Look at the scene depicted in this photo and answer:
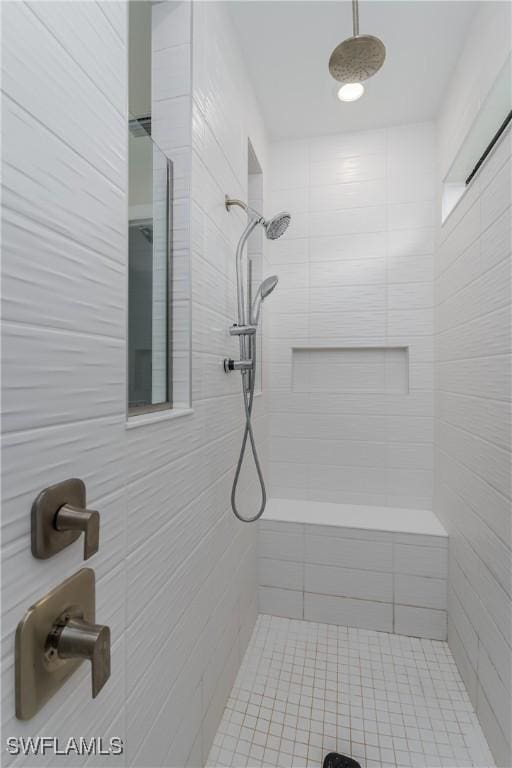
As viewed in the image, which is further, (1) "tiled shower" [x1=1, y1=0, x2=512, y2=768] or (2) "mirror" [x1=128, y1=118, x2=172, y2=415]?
(2) "mirror" [x1=128, y1=118, x2=172, y2=415]

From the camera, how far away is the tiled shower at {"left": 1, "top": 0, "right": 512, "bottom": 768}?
56 centimetres

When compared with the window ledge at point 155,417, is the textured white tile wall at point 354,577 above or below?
below

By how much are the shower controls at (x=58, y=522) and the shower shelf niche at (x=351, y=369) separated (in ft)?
6.36

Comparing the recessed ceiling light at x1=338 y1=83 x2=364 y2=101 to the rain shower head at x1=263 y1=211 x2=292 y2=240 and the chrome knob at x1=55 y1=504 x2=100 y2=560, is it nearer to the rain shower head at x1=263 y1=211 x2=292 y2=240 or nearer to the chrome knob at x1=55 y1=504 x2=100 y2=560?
the rain shower head at x1=263 y1=211 x2=292 y2=240

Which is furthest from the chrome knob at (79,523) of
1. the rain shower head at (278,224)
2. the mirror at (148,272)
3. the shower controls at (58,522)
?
the rain shower head at (278,224)

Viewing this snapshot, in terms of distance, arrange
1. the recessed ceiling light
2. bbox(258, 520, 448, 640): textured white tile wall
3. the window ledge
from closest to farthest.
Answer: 1. the window ledge
2. the recessed ceiling light
3. bbox(258, 520, 448, 640): textured white tile wall

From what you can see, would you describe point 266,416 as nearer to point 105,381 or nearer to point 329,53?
point 105,381

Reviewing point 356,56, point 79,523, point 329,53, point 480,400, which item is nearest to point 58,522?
point 79,523

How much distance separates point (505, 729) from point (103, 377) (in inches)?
63.6

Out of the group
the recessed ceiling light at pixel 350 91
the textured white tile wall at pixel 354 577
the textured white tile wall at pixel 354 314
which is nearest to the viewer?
the recessed ceiling light at pixel 350 91

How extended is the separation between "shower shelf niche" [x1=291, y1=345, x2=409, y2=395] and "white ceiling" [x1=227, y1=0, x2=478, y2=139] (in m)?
1.32

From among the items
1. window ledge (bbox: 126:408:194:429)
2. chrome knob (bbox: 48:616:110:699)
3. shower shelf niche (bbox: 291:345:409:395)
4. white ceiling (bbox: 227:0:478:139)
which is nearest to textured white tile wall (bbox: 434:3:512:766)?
white ceiling (bbox: 227:0:478:139)

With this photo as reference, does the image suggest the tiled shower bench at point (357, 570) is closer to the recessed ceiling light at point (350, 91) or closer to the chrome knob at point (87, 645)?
the chrome knob at point (87, 645)

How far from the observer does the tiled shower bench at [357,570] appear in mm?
1920
